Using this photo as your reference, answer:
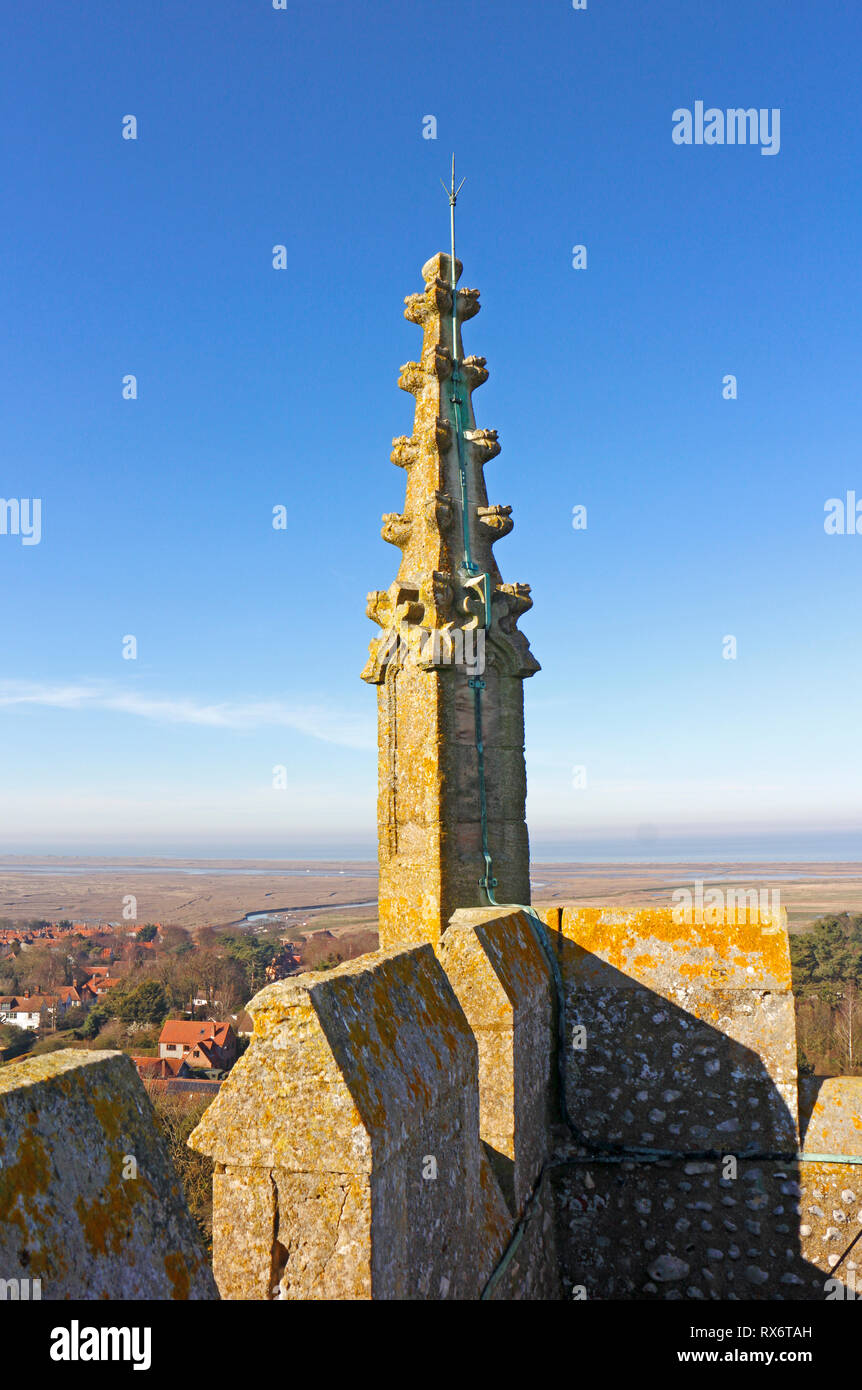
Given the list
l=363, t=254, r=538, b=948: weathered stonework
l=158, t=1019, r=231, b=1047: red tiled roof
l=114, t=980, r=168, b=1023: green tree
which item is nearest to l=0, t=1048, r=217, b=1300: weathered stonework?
l=363, t=254, r=538, b=948: weathered stonework

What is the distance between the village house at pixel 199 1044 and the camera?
28969mm

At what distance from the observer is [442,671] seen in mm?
6762

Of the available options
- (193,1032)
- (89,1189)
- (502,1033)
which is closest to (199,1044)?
(193,1032)

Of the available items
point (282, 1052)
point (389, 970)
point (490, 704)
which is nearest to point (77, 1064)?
point (282, 1052)

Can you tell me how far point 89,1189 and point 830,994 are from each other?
35.8 meters

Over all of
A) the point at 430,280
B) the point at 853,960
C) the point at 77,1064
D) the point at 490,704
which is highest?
the point at 430,280

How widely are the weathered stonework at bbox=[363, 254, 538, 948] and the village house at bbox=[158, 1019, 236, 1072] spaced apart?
2436 centimetres

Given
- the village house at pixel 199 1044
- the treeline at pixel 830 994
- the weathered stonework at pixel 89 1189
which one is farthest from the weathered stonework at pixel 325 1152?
Result: the village house at pixel 199 1044

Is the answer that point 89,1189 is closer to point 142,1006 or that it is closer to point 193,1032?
point 193,1032

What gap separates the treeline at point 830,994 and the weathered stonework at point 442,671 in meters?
9.47

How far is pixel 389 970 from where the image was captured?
338 centimetres

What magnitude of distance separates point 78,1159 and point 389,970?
166cm
